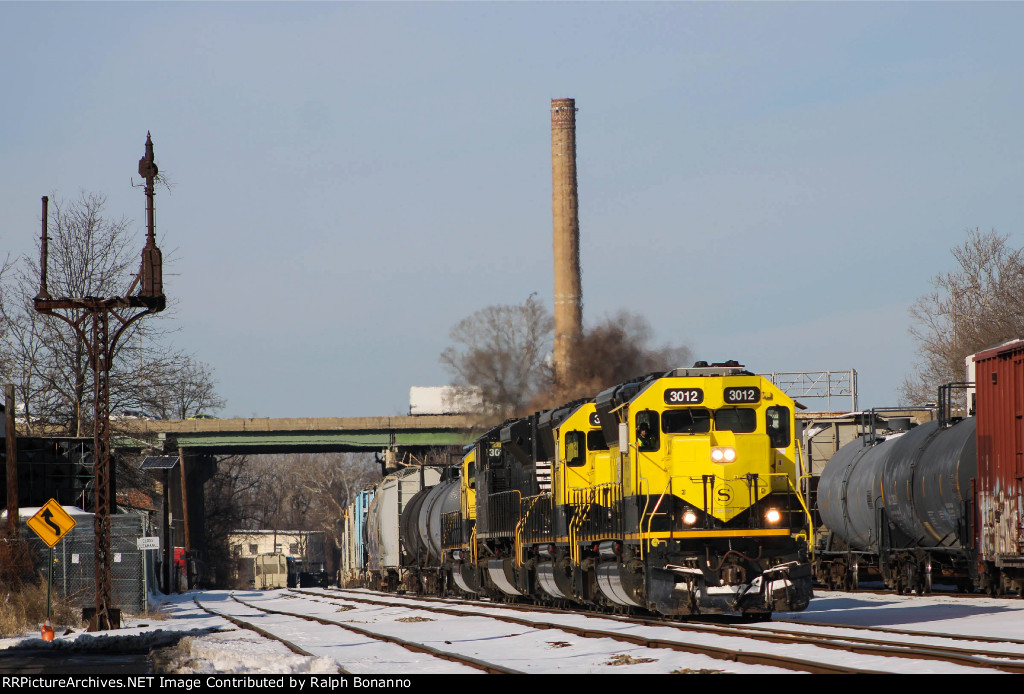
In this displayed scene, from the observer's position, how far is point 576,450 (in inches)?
852

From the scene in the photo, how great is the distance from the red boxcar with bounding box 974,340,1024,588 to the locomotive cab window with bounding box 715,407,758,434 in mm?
5627

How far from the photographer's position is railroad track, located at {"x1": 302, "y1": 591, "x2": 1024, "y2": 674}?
37.9 ft

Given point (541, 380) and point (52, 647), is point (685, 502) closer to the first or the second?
point (52, 647)

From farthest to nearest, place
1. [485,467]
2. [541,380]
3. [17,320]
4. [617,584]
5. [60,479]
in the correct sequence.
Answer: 1. [541,380]
2. [17,320]
3. [60,479]
4. [485,467]
5. [617,584]

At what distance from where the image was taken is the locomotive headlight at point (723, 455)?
60.4 ft

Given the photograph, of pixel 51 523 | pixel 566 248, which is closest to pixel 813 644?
pixel 51 523

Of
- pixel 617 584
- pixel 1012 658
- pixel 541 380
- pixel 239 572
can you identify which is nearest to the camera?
pixel 1012 658

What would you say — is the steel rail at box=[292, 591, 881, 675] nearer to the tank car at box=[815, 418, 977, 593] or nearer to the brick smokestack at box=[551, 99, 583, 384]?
the tank car at box=[815, 418, 977, 593]

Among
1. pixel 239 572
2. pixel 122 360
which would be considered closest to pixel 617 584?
pixel 122 360

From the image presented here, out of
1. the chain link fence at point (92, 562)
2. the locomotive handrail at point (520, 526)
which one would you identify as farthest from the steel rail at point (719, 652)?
the chain link fence at point (92, 562)

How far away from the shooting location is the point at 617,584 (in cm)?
1948

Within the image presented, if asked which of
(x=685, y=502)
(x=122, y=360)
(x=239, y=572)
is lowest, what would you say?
(x=239, y=572)

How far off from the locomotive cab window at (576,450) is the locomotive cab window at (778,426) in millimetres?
3860

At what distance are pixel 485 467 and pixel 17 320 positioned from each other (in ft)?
75.2
